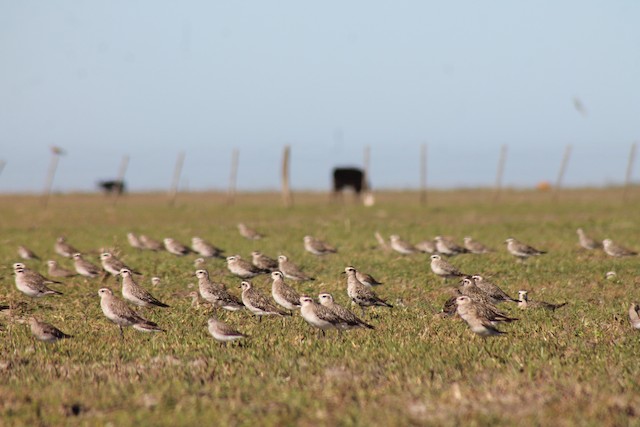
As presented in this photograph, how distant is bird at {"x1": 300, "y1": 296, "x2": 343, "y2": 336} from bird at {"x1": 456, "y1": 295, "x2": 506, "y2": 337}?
1.92 m

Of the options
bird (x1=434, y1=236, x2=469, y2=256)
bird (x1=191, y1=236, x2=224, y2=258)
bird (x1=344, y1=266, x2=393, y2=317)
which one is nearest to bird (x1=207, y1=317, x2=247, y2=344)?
bird (x1=344, y1=266, x2=393, y2=317)

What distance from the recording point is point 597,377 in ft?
33.7

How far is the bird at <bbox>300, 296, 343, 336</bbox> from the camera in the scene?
43.0 feet

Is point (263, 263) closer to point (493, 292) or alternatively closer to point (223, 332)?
point (493, 292)

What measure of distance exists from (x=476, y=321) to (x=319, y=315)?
2.38m

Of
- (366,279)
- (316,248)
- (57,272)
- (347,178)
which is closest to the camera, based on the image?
(366,279)

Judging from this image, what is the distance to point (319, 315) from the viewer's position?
43.0ft

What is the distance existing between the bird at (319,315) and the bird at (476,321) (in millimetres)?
1923

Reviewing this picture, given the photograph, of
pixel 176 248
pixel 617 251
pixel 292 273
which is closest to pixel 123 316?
pixel 292 273

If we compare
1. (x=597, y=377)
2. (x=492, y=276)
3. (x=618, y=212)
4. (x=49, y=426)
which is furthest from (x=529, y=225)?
(x=49, y=426)

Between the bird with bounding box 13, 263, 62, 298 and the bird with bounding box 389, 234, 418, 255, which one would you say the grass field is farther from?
the bird with bounding box 389, 234, 418, 255

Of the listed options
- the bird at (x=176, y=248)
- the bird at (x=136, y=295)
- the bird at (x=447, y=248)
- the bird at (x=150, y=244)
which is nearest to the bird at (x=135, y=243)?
the bird at (x=150, y=244)

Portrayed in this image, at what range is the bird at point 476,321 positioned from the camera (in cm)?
1288

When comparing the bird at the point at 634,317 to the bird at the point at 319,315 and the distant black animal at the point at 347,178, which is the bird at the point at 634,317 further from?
the distant black animal at the point at 347,178
